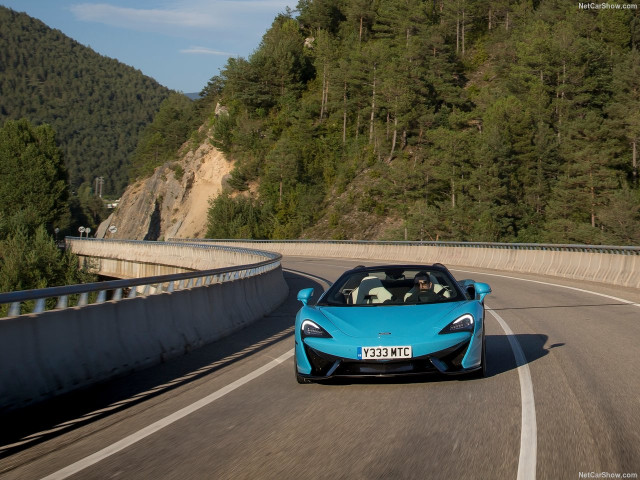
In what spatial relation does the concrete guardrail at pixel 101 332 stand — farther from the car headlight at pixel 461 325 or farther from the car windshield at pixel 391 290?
the car headlight at pixel 461 325

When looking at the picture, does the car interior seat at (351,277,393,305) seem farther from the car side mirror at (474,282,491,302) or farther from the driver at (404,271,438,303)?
the car side mirror at (474,282,491,302)

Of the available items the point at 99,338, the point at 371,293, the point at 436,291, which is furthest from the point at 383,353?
the point at 99,338

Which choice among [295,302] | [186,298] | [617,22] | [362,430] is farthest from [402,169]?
[362,430]

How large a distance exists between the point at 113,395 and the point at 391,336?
2.78 m

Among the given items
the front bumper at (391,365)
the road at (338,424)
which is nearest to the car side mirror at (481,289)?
the road at (338,424)

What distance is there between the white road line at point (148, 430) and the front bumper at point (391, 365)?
105 cm

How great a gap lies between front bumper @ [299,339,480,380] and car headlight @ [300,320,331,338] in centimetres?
16

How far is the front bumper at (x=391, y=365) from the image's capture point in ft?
25.2

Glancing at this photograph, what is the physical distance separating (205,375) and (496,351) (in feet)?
12.2

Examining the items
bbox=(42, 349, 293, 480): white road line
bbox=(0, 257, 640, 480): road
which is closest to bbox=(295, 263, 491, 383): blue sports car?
bbox=(0, 257, 640, 480): road

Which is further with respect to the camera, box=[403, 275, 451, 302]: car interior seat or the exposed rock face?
the exposed rock face

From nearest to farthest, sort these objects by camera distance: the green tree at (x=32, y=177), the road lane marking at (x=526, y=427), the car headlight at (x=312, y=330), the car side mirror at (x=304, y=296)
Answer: the road lane marking at (x=526, y=427) < the car headlight at (x=312, y=330) < the car side mirror at (x=304, y=296) < the green tree at (x=32, y=177)

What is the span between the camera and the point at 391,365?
304 inches

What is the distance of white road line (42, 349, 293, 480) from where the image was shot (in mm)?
5391
